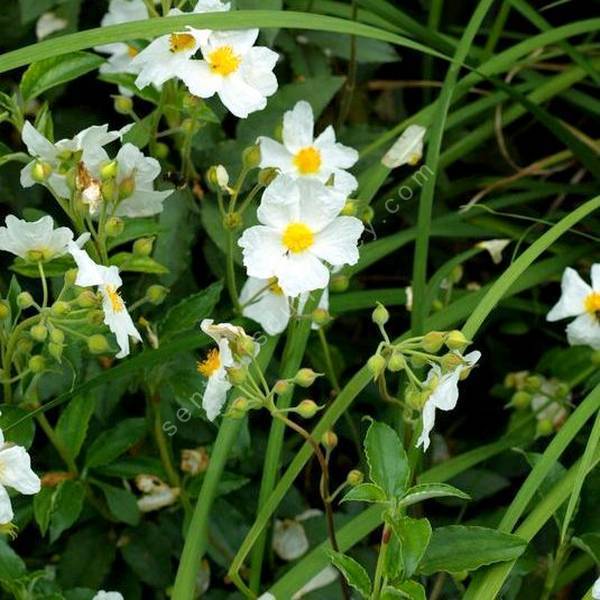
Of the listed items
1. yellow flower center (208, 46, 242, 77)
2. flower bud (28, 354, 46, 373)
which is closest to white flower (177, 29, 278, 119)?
yellow flower center (208, 46, 242, 77)

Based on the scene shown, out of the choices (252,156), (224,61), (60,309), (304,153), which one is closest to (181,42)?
(224,61)

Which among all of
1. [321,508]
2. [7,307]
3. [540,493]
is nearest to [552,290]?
[321,508]

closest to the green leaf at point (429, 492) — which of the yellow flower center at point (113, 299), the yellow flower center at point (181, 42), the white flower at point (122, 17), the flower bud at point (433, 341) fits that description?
the flower bud at point (433, 341)

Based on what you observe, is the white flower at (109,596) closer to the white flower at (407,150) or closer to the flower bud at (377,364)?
the flower bud at (377,364)

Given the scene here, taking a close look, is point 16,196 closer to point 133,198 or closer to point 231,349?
point 133,198

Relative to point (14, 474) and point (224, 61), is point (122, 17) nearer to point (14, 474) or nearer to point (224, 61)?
point (224, 61)

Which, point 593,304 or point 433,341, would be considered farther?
point 593,304

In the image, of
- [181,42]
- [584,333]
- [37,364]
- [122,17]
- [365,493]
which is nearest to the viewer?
[365,493]
